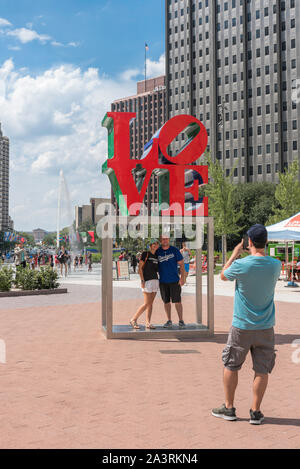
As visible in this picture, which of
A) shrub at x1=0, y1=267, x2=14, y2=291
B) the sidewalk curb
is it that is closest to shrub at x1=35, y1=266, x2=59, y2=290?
the sidewalk curb

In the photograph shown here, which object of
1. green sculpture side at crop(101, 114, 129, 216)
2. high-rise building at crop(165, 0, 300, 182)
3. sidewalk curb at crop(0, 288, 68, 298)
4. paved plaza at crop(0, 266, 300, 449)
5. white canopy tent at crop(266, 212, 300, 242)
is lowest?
paved plaza at crop(0, 266, 300, 449)

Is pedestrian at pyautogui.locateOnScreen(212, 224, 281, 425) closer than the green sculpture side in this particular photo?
Yes

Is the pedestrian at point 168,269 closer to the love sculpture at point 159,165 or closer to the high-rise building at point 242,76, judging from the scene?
the love sculpture at point 159,165

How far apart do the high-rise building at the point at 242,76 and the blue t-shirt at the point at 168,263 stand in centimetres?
7427

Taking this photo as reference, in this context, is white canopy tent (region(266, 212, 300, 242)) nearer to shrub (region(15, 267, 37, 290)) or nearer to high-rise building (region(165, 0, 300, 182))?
shrub (region(15, 267, 37, 290))

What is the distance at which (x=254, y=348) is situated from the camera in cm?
446

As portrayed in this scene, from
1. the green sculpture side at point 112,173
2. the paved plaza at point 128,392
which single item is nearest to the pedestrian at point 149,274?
the paved plaza at point 128,392

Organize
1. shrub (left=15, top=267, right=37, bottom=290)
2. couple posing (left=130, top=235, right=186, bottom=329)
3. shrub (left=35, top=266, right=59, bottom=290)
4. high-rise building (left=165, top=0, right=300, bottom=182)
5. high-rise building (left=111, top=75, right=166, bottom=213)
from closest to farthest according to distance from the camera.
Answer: couple posing (left=130, top=235, right=186, bottom=329) → shrub (left=15, top=267, right=37, bottom=290) → shrub (left=35, top=266, right=59, bottom=290) → high-rise building (left=165, top=0, right=300, bottom=182) → high-rise building (left=111, top=75, right=166, bottom=213)

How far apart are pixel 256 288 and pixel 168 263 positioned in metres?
4.86

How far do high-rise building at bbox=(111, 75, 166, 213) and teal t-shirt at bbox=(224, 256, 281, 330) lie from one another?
132m

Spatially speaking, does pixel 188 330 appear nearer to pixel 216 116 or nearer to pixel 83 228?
pixel 216 116

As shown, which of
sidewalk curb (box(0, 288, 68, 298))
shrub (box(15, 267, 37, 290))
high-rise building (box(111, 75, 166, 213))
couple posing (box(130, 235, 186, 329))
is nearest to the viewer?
couple posing (box(130, 235, 186, 329))

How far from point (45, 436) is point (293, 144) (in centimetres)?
8667

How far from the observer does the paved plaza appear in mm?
4070
